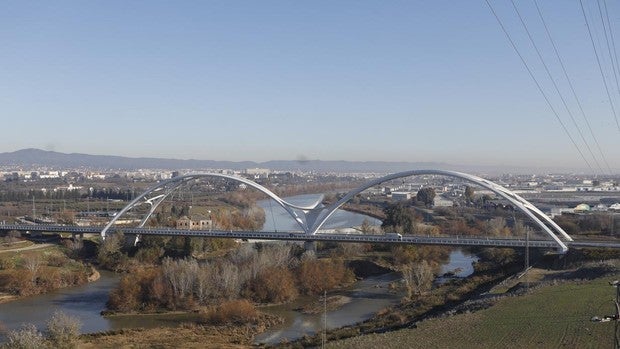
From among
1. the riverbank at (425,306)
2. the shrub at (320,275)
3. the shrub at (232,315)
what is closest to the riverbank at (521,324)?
the riverbank at (425,306)

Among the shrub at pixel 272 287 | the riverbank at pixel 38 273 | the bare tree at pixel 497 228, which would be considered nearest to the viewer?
the shrub at pixel 272 287

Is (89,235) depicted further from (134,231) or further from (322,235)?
(322,235)

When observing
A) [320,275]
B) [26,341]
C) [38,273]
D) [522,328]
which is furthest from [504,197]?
[26,341]

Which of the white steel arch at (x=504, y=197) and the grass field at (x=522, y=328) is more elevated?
the white steel arch at (x=504, y=197)

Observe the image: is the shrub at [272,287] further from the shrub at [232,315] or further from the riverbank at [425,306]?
the riverbank at [425,306]

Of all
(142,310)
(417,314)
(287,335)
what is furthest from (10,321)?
(417,314)

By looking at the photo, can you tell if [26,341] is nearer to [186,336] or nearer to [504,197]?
[186,336]

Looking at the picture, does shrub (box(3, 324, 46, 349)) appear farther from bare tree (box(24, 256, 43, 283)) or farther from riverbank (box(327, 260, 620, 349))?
bare tree (box(24, 256, 43, 283))

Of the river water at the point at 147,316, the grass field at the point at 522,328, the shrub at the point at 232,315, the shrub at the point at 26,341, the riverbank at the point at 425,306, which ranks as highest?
the grass field at the point at 522,328

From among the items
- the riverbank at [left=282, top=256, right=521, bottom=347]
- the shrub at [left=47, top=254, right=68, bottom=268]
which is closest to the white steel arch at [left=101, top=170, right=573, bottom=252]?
the riverbank at [left=282, top=256, right=521, bottom=347]
